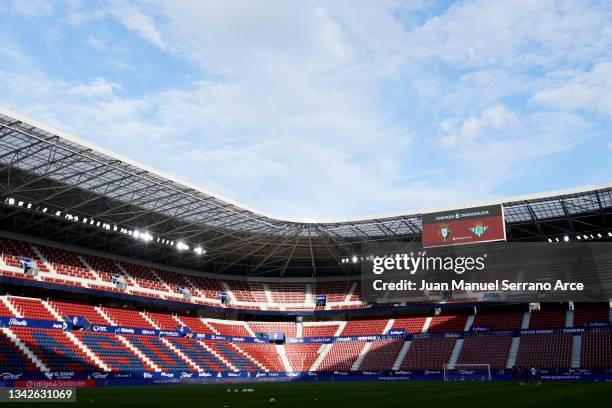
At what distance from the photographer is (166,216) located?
5394cm

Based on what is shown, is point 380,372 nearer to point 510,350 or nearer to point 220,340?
point 510,350

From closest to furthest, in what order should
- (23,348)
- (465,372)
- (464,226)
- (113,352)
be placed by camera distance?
(23,348) → (464,226) → (113,352) → (465,372)

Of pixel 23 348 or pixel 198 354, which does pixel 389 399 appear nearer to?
pixel 23 348

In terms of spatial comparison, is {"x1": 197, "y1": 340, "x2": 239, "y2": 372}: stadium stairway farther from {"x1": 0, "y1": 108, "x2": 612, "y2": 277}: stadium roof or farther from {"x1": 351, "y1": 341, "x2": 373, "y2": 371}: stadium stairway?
{"x1": 351, "y1": 341, "x2": 373, "y2": 371}: stadium stairway

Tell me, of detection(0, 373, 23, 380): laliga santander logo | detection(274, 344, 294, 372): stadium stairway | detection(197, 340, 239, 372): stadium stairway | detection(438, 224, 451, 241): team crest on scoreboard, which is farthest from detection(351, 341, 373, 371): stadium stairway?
detection(0, 373, 23, 380): laliga santander logo

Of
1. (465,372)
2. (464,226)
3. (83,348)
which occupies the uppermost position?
(464,226)

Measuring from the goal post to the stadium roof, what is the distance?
13.9 m

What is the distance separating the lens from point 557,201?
48.0 m

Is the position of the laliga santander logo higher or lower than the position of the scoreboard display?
lower

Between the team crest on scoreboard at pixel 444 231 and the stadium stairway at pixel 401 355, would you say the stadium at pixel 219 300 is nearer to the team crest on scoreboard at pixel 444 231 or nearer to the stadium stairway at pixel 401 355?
the stadium stairway at pixel 401 355

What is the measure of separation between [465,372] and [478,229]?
16.2m

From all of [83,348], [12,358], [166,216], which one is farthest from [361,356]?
[12,358]

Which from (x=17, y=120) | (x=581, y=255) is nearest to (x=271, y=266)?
(x=581, y=255)

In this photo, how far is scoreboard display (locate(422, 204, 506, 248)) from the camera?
4619 centimetres
